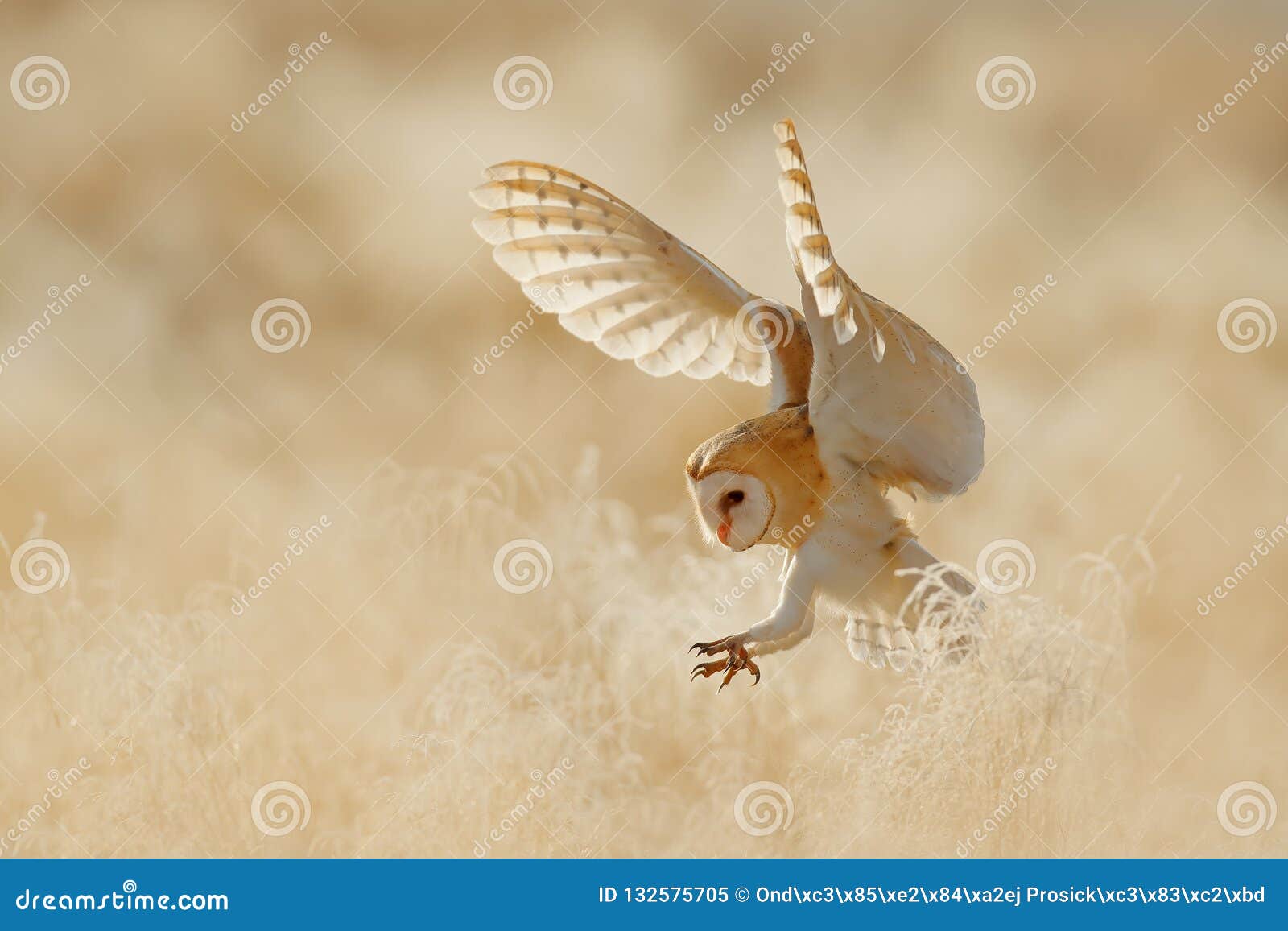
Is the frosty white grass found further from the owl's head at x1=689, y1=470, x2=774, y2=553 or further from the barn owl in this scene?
the owl's head at x1=689, y1=470, x2=774, y2=553

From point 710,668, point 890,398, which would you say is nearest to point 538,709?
point 710,668

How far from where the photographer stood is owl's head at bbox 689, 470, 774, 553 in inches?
123

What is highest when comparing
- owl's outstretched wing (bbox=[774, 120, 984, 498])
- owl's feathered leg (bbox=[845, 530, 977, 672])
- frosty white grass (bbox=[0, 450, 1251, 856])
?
owl's outstretched wing (bbox=[774, 120, 984, 498])

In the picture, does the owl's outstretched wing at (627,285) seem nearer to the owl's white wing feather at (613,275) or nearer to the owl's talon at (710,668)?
the owl's white wing feather at (613,275)

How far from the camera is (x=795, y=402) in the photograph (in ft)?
11.4

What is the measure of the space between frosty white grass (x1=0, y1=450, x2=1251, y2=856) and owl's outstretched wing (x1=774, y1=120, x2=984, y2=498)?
0.32m

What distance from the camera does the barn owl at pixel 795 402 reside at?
305cm

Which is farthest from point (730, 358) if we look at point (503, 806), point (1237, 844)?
point (1237, 844)

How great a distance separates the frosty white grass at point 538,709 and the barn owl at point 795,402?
0.70ft

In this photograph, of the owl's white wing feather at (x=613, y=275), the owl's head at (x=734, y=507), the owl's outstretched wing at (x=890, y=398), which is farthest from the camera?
the owl's white wing feather at (x=613, y=275)

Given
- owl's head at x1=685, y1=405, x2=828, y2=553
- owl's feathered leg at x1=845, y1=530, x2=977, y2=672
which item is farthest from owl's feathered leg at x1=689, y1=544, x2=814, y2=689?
owl's feathered leg at x1=845, y1=530, x2=977, y2=672

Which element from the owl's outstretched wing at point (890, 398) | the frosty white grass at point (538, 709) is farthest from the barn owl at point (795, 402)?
the frosty white grass at point (538, 709)

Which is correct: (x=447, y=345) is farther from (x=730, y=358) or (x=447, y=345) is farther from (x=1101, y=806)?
(x=1101, y=806)

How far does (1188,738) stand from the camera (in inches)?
199
